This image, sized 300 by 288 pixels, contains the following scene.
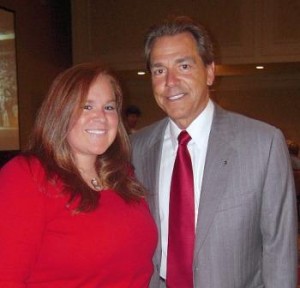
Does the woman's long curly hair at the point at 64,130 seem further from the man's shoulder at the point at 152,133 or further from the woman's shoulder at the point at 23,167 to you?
the man's shoulder at the point at 152,133

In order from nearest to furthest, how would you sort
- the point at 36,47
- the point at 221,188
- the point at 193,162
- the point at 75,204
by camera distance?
1. the point at 75,204
2. the point at 221,188
3. the point at 193,162
4. the point at 36,47

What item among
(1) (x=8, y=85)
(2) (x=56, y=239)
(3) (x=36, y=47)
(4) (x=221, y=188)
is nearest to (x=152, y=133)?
(4) (x=221, y=188)

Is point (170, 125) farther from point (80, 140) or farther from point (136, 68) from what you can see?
point (136, 68)

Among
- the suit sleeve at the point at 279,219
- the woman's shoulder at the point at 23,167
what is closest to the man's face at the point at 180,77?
the suit sleeve at the point at 279,219

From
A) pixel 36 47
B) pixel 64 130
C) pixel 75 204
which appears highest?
pixel 36 47

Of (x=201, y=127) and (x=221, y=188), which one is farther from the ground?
(x=201, y=127)

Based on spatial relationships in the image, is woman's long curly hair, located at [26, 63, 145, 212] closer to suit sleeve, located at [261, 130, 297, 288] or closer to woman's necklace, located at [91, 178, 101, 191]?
woman's necklace, located at [91, 178, 101, 191]

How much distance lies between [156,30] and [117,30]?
5.75m

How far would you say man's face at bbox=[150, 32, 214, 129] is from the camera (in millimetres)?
1727

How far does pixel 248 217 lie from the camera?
1.57 metres

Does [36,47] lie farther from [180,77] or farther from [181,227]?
[181,227]

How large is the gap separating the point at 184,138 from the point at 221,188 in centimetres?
25

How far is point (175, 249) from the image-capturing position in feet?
5.36

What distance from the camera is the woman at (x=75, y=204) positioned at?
1.36m
